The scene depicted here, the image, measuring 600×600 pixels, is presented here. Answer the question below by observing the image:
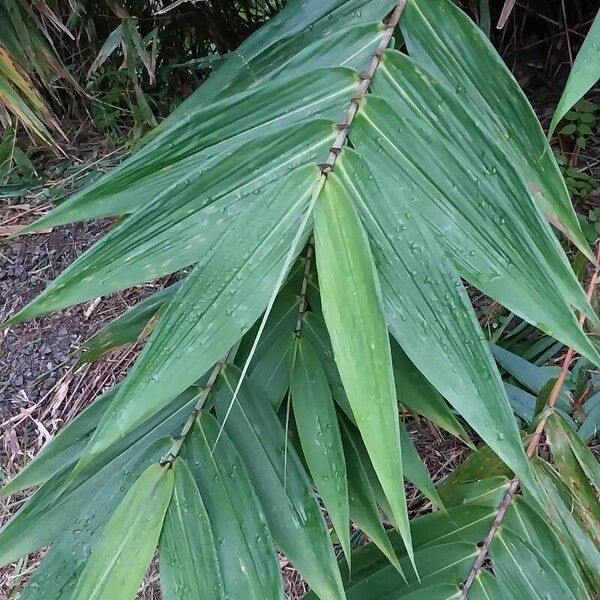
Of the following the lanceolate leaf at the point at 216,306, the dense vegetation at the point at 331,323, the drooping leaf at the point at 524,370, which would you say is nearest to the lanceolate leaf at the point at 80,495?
the dense vegetation at the point at 331,323

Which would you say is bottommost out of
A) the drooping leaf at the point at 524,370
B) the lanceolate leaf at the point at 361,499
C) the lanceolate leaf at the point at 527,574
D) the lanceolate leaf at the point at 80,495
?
the drooping leaf at the point at 524,370

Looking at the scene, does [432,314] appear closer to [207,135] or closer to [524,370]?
[207,135]

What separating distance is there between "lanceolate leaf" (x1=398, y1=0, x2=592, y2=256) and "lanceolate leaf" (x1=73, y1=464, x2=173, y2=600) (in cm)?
34

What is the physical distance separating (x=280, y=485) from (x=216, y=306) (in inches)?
8.0

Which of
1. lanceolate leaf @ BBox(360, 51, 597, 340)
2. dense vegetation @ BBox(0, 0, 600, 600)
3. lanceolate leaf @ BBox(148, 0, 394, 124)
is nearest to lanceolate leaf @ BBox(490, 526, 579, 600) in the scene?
dense vegetation @ BBox(0, 0, 600, 600)

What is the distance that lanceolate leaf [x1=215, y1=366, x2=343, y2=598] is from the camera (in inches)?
18.6

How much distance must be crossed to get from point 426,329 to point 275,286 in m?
0.10

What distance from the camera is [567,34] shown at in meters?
1.15

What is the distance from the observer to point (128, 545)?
1.34 ft

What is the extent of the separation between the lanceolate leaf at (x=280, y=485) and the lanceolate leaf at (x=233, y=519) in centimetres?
4

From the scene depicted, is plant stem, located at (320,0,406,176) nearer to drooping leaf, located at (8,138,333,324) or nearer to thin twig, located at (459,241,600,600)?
drooping leaf, located at (8,138,333,324)

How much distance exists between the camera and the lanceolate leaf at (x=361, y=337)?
33 centimetres

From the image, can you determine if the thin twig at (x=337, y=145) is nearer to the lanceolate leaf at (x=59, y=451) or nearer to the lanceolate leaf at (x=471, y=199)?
the lanceolate leaf at (x=471, y=199)

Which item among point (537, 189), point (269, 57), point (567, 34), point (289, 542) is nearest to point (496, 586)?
point (289, 542)
